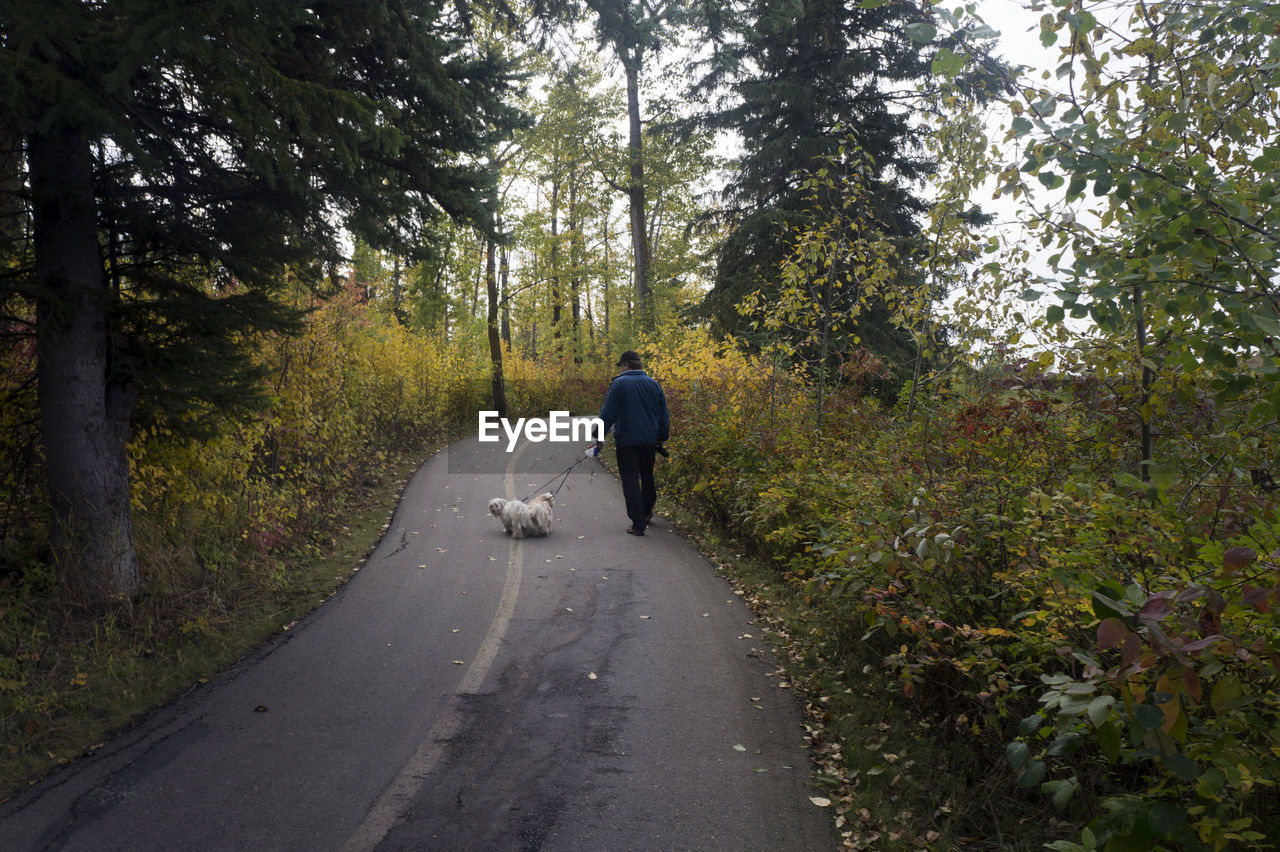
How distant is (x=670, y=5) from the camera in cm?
937

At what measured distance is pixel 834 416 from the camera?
10.8 meters

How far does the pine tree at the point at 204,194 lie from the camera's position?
18.0 feet

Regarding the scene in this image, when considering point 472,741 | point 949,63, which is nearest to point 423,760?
point 472,741

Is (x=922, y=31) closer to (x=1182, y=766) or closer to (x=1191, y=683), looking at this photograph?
(x=1191, y=683)

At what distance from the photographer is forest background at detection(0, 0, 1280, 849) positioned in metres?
3.14

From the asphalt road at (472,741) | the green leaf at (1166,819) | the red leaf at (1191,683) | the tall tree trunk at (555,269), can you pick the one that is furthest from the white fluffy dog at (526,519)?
the tall tree trunk at (555,269)

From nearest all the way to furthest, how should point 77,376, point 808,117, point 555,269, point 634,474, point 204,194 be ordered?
point 77,376, point 204,194, point 634,474, point 808,117, point 555,269

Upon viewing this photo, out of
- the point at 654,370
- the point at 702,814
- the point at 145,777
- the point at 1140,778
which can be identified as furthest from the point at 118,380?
the point at 654,370

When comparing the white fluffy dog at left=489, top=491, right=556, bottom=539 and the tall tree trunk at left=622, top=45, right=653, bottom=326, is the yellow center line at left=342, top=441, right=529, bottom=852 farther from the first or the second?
the tall tree trunk at left=622, top=45, right=653, bottom=326

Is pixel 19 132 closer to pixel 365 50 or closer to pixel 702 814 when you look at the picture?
pixel 365 50

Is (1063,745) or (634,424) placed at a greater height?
(634,424)

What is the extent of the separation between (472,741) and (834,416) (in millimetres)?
7260

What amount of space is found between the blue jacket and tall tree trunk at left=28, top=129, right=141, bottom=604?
6.33 meters

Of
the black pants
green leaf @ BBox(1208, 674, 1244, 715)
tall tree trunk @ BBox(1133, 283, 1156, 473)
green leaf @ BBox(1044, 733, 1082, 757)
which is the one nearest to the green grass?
the black pants
